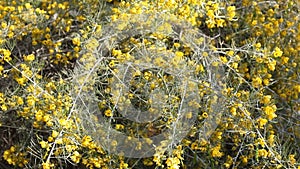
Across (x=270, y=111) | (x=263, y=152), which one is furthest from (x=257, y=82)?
(x=263, y=152)

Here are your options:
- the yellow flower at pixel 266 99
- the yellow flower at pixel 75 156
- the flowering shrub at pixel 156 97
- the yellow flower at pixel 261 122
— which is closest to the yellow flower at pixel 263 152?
the flowering shrub at pixel 156 97

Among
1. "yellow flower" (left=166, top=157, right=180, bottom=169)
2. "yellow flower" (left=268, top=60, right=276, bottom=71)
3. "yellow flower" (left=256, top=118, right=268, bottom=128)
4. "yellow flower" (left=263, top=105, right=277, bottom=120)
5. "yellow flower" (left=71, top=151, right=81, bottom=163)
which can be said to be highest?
"yellow flower" (left=268, top=60, right=276, bottom=71)

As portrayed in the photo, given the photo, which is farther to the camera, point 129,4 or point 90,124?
point 129,4

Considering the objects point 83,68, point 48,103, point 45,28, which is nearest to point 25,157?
point 48,103

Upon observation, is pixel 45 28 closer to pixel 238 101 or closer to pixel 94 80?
pixel 94 80

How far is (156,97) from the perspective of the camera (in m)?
3.05

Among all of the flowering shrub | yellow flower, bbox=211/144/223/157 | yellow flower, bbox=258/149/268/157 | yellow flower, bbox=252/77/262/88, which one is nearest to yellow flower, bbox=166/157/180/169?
the flowering shrub

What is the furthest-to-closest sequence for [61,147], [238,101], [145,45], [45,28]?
[45,28] < [145,45] < [238,101] < [61,147]

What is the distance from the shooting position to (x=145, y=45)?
10.9 ft

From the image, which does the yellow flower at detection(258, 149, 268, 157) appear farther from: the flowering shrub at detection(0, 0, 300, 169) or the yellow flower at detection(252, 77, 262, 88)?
the yellow flower at detection(252, 77, 262, 88)

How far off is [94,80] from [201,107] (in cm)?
58

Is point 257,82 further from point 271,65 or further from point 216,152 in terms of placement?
point 216,152

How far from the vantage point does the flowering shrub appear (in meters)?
3.00

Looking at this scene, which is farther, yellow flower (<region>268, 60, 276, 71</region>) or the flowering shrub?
yellow flower (<region>268, 60, 276, 71</region>)
